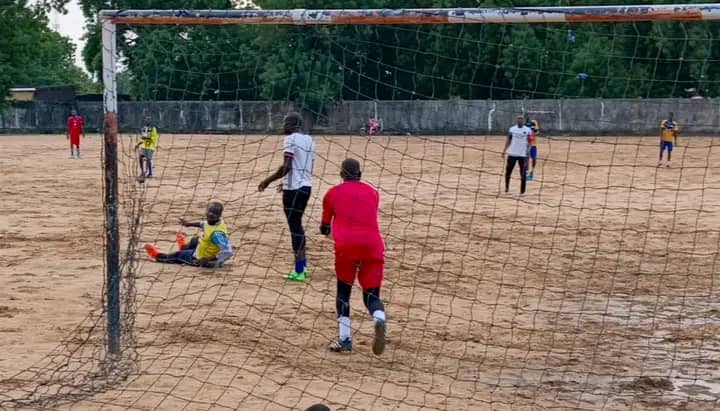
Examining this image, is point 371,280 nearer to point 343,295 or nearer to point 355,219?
point 343,295

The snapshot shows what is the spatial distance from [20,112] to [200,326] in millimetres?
52395

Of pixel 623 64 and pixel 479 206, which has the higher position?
pixel 623 64

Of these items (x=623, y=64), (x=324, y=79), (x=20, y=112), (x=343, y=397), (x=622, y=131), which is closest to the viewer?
(x=343, y=397)

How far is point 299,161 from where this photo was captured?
33.8ft

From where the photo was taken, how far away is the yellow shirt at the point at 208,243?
38.1 feet

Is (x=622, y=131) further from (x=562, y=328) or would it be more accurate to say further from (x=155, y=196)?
(x=562, y=328)

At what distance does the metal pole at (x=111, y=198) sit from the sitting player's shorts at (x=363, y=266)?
5.48 ft

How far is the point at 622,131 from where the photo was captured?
32875mm

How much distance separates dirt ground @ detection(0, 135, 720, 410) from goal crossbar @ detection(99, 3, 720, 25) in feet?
7.02

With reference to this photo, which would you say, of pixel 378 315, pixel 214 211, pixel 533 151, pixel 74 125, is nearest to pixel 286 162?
pixel 214 211

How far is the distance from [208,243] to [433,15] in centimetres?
500

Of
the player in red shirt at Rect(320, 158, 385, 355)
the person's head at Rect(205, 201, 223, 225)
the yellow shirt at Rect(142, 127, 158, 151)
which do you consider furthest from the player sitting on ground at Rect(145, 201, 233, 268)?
the yellow shirt at Rect(142, 127, 158, 151)

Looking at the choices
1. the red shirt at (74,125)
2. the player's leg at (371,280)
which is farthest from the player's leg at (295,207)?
the red shirt at (74,125)

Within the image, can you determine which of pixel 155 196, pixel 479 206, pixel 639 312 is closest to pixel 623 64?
pixel 479 206
